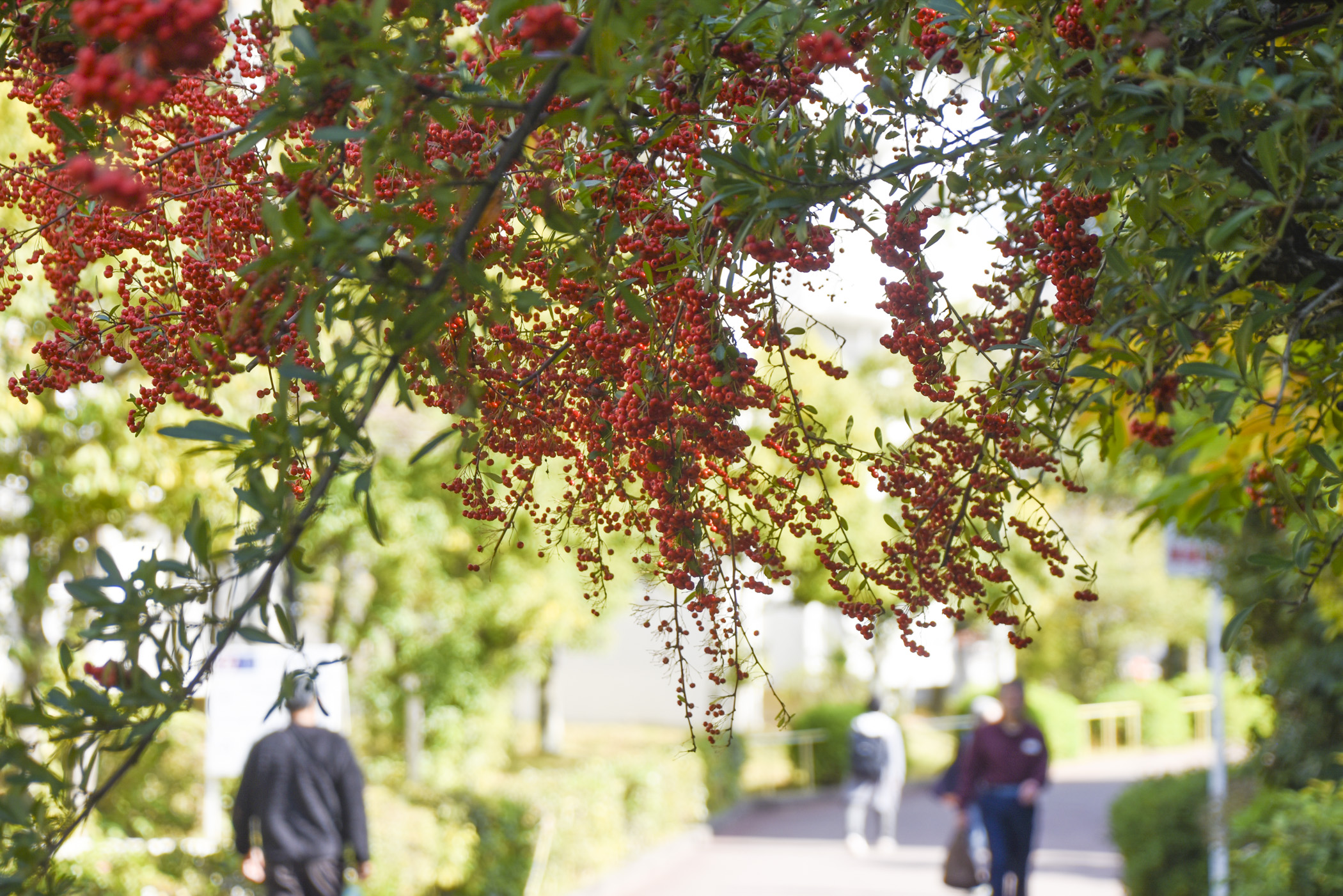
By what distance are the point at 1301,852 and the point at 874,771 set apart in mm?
6820

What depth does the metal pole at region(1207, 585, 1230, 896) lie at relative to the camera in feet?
23.4

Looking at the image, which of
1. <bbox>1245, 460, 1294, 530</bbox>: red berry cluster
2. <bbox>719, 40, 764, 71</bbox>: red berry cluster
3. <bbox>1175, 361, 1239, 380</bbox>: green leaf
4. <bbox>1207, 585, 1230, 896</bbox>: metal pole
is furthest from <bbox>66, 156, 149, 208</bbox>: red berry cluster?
<bbox>1207, 585, 1230, 896</bbox>: metal pole

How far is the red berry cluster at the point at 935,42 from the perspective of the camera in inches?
87.0

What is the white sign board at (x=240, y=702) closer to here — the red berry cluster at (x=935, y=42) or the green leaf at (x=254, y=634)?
the red berry cluster at (x=935, y=42)

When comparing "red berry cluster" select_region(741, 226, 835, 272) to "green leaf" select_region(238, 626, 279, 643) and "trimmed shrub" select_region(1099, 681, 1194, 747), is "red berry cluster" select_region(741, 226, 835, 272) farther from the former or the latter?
"trimmed shrub" select_region(1099, 681, 1194, 747)

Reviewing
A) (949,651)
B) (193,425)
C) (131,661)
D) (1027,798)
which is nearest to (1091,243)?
(193,425)

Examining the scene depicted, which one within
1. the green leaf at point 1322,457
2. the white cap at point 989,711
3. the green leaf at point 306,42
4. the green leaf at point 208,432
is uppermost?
the green leaf at point 306,42

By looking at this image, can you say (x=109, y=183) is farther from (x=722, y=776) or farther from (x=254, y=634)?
(x=722, y=776)

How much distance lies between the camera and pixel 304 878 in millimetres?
5973

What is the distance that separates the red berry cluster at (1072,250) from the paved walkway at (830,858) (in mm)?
8511

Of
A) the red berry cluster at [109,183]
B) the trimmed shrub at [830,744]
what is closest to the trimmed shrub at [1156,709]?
the trimmed shrub at [830,744]

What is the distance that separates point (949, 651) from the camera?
96.4ft

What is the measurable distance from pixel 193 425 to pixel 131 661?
282mm

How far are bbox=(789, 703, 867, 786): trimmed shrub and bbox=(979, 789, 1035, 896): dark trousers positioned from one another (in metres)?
10.1
